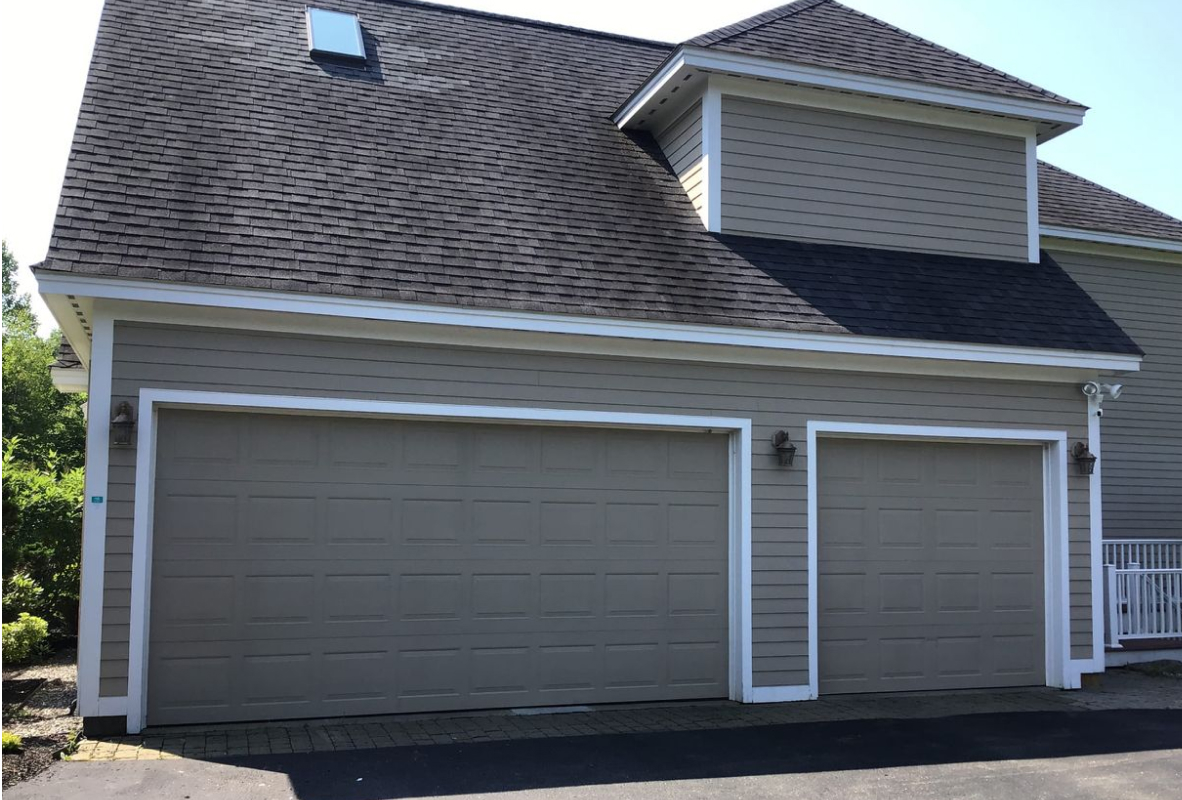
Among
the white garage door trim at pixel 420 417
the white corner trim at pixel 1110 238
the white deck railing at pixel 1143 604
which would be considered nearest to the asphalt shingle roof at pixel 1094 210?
the white corner trim at pixel 1110 238

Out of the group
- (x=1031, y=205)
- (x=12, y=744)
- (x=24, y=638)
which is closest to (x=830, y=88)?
(x=1031, y=205)

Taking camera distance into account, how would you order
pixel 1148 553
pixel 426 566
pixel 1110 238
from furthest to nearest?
pixel 1110 238 → pixel 1148 553 → pixel 426 566

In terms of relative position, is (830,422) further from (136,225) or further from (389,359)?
(136,225)

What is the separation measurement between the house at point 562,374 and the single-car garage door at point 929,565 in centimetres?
3

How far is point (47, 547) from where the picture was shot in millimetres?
11383

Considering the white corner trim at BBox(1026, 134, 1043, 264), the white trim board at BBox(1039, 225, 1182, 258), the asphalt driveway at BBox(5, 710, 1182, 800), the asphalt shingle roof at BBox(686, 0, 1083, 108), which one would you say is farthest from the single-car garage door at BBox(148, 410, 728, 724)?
the white trim board at BBox(1039, 225, 1182, 258)

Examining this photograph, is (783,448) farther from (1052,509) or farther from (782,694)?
(1052,509)

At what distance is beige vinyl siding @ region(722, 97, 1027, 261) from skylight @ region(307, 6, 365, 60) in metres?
3.98

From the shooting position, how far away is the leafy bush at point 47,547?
11.1 meters

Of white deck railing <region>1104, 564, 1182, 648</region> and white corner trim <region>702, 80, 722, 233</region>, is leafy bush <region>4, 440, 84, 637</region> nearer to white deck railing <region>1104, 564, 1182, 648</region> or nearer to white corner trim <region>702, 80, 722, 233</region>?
white corner trim <region>702, 80, 722, 233</region>

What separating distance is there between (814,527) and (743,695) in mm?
1566

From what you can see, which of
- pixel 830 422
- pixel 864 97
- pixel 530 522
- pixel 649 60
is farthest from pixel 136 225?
pixel 649 60

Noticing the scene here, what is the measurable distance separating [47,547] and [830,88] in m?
9.39

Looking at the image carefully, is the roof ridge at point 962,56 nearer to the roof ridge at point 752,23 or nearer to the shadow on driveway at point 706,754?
the roof ridge at point 752,23
